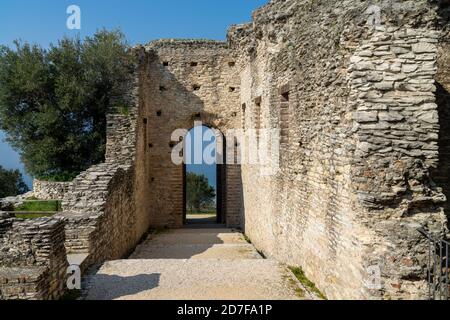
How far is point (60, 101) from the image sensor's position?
1336cm

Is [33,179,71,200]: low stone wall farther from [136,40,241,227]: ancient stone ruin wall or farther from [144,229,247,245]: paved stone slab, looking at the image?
[136,40,241,227]: ancient stone ruin wall

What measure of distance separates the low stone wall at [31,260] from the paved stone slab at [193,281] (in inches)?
28.4

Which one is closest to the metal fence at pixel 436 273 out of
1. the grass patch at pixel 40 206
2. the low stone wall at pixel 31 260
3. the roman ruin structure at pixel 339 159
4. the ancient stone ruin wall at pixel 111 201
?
the roman ruin structure at pixel 339 159

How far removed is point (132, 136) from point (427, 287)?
32.1 feet

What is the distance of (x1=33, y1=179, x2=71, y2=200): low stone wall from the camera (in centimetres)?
1319

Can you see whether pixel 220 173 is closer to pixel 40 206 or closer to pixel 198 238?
pixel 198 238

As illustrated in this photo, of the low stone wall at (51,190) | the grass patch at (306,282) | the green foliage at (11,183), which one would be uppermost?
the low stone wall at (51,190)

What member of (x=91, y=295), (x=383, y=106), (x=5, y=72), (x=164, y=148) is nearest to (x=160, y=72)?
(x=164, y=148)

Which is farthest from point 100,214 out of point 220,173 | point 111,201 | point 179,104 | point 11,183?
point 11,183

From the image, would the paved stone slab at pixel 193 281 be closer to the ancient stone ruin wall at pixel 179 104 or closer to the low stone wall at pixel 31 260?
the low stone wall at pixel 31 260

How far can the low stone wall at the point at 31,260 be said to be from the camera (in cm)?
541

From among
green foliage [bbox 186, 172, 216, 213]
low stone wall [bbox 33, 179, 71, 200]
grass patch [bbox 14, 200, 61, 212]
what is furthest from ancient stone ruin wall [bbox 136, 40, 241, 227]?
green foliage [bbox 186, 172, 216, 213]

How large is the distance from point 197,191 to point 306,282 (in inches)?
1069

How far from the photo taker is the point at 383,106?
16.9 ft
